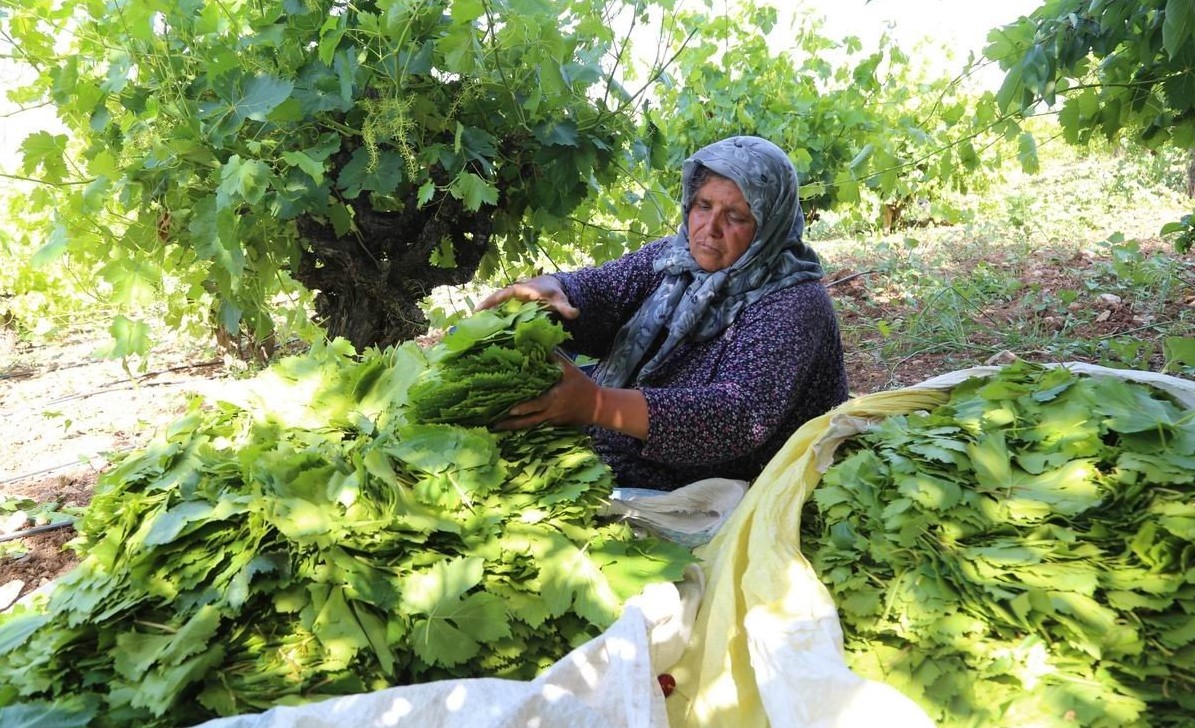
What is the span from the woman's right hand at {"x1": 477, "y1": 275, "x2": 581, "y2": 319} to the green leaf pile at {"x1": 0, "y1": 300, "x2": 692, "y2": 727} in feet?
2.01

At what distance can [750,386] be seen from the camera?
2002mm

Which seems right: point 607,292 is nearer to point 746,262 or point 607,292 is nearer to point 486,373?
point 746,262

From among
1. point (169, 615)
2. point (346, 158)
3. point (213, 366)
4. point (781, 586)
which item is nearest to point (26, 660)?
point (169, 615)

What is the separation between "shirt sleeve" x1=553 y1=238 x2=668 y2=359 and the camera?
258 cm

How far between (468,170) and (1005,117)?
6.65 feet

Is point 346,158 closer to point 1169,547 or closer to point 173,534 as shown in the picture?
point 173,534

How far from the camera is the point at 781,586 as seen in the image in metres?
1.47

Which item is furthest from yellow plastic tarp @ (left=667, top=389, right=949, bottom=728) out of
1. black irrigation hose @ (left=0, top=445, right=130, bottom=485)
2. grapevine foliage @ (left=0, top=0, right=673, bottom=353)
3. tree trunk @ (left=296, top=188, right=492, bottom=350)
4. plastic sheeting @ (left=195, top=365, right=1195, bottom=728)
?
black irrigation hose @ (left=0, top=445, right=130, bottom=485)

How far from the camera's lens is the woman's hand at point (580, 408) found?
65.4 inches

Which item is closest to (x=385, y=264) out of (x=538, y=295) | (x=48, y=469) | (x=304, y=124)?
(x=304, y=124)

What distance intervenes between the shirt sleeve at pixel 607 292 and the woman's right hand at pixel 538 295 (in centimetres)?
9

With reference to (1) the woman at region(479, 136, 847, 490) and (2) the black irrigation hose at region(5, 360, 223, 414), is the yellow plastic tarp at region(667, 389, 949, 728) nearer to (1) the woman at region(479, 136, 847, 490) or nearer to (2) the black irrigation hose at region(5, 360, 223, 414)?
(1) the woman at region(479, 136, 847, 490)

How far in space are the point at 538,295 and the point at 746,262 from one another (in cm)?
63

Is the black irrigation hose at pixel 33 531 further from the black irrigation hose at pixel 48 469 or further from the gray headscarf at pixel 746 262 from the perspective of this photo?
the gray headscarf at pixel 746 262
